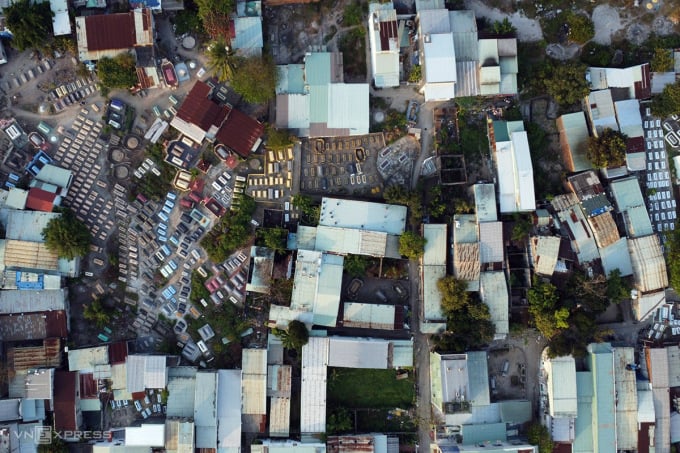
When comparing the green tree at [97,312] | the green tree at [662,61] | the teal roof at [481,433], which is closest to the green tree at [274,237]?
the green tree at [97,312]

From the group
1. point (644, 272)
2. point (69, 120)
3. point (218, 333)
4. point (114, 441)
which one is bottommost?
point (114, 441)

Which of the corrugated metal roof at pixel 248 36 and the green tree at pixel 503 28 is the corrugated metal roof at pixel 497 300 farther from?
the corrugated metal roof at pixel 248 36

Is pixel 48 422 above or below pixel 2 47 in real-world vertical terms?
below

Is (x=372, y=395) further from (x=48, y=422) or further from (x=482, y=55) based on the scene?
(x=482, y=55)

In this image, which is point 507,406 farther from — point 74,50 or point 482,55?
point 74,50

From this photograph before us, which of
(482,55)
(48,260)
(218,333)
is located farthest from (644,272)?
(48,260)

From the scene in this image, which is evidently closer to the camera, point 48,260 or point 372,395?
point 48,260
